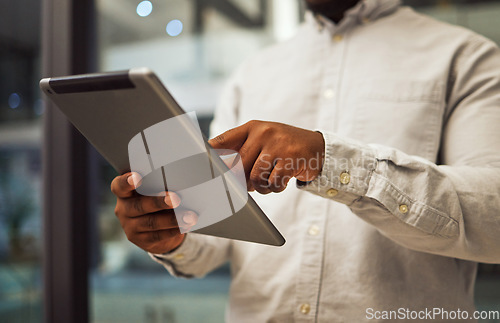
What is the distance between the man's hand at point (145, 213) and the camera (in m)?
0.47

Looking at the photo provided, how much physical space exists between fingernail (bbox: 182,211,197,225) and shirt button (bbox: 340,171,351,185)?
0.63 ft

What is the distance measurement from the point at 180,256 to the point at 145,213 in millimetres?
225

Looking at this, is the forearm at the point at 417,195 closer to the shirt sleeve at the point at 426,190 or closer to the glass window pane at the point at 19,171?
the shirt sleeve at the point at 426,190

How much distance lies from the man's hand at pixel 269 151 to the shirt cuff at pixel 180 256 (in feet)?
0.99

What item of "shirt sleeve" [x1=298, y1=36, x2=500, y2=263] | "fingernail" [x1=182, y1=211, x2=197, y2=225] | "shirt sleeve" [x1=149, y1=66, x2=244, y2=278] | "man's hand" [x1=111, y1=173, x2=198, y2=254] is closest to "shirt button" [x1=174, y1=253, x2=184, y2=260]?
"shirt sleeve" [x1=149, y1=66, x2=244, y2=278]

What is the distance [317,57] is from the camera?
75 centimetres

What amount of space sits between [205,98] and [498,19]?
0.99 meters

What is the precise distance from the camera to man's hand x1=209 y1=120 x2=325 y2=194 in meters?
0.42

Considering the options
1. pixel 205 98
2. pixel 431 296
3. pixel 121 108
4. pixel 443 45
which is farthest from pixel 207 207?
pixel 205 98

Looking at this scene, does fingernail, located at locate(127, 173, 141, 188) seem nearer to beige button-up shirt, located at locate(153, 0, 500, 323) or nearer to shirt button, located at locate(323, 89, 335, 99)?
beige button-up shirt, located at locate(153, 0, 500, 323)

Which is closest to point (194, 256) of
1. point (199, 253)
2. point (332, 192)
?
point (199, 253)

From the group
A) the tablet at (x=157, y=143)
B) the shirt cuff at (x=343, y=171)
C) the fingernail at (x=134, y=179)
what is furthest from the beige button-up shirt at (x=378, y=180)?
the fingernail at (x=134, y=179)

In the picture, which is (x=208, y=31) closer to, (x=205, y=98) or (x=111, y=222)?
(x=205, y=98)

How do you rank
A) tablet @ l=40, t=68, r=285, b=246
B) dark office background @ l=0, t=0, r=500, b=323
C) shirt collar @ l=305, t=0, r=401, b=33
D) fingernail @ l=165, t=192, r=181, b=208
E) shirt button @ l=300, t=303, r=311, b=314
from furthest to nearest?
1. dark office background @ l=0, t=0, r=500, b=323
2. shirt collar @ l=305, t=0, r=401, b=33
3. shirt button @ l=300, t=303, r=311, b=314
4. fingernail @ l=165, t=192, r=181, b=208
5. tablet @ l=40, t=68, r=285, b=246
